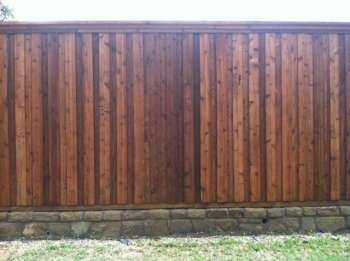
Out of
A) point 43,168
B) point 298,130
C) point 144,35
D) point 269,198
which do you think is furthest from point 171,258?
point 144,35

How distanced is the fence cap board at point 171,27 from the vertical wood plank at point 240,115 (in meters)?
0.21

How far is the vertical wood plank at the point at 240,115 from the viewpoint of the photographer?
4.91 metres

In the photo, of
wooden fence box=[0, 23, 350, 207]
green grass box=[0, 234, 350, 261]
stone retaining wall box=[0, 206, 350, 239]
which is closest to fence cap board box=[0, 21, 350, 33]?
wooden fence box=[0, 23, 350, 207]

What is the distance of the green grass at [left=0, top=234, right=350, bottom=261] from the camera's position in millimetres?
4051

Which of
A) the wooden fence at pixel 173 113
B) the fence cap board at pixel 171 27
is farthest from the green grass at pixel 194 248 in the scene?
the fence cap board at pixel 171 27

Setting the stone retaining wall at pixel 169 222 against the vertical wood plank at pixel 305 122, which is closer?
the stone retaining wall at pixel 169 222

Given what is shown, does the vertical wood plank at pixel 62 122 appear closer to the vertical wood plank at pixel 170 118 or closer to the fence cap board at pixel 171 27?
the fence cap board at pixel 171 27

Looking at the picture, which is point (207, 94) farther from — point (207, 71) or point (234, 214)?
point (234, 214)

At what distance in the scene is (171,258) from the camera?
4035mm

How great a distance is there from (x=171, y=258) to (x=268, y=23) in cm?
309

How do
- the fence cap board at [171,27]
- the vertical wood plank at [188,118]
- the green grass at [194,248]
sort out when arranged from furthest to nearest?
1. the vertical wood plank at [188,118]
2. the fence cap board at [171,27]
3. the green grass at [194,248]

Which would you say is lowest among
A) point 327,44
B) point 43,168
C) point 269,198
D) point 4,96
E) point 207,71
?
point 269,198

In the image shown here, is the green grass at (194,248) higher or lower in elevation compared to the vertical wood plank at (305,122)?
lower
